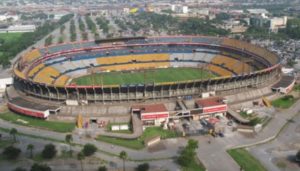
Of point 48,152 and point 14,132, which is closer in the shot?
point 48,152

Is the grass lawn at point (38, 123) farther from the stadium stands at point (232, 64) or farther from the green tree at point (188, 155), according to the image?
the stadium stands at point (232, 64)

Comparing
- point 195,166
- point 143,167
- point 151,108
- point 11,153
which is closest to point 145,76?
point 151,108

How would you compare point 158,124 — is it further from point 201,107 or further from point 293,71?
point 293,71

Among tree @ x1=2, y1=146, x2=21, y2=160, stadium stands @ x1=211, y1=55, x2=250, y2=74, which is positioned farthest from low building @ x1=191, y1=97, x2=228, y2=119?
tree @ x1=2, y1=146, x2=21, y2=160

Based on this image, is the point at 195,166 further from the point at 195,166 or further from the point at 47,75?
the point at 47,75

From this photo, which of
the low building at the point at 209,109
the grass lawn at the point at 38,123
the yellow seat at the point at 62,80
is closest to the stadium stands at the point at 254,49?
the low building at the point at 209,109

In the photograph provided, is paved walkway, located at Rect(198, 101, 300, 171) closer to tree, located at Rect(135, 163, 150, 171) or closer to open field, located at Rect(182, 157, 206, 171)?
open field, located at Rect(182, 157, 206, 171)
